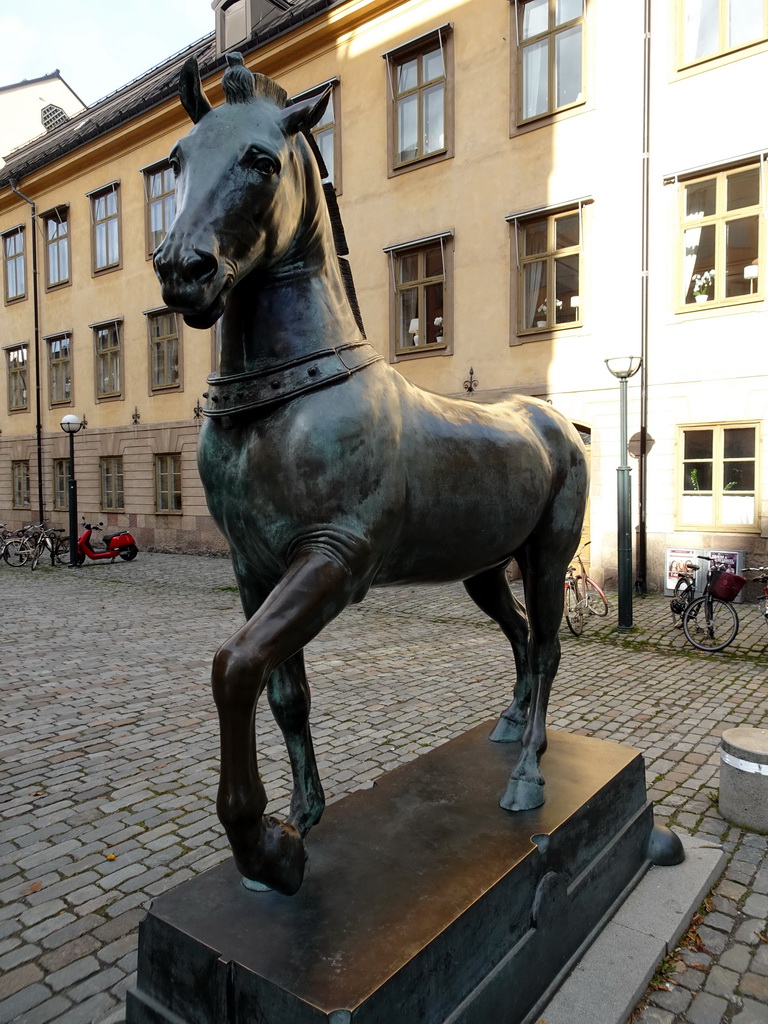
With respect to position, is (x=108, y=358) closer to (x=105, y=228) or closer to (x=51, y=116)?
(x=105, y=228)

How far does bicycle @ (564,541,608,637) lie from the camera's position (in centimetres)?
898

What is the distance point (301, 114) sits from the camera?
182 cm

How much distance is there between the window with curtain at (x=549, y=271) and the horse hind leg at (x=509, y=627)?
1061cm

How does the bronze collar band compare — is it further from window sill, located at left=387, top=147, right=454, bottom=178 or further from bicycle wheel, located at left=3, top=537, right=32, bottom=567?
bicycle wheel, located at left=3, top=537, right=32, bottom=567

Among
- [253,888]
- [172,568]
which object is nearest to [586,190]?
[172,568]

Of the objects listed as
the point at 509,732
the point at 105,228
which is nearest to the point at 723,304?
the point at 509,732

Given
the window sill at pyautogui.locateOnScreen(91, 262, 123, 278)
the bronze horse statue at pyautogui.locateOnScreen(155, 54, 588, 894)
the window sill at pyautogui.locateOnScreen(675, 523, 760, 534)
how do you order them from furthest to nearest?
the window sill at pyautogui.locateOnScreen(91, 262, 123, 278)
the window sill at pyautogui.locateOnScreen(675, 523, 760, 534)
the bronze horse statue at pyautogui.locateOnScreen(155, 54, 588, 894)

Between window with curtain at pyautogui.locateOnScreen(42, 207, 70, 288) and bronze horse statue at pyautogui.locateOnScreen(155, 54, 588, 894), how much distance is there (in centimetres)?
2395

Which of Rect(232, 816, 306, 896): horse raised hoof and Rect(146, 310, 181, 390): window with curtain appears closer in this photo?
Rect(232, 816, 306, 896): horse raised hoof

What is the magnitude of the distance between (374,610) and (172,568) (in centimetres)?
728

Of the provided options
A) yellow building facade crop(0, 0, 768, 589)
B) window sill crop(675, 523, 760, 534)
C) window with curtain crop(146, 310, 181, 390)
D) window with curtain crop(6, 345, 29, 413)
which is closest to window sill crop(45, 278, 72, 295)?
window with curtain crop(6, 345, 29, 413)

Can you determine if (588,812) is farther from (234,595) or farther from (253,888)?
(234,595)

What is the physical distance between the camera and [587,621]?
9781 millimetres

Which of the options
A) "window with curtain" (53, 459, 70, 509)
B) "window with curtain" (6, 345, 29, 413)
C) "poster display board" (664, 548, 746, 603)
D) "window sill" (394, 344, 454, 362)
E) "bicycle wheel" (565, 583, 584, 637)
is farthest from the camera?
"window with curtain" (6, 345, 29, 413)
